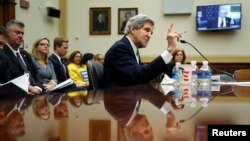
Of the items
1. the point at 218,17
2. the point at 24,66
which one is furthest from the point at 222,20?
the point at 24,66

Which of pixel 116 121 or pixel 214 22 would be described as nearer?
pixel 116 121

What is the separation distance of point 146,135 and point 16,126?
0.33 metres

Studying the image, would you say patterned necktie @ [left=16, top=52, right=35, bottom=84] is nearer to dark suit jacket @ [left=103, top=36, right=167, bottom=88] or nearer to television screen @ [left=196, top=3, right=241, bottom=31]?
dark suit jacket @ [left=103, top=36, right=167, bottom=88]

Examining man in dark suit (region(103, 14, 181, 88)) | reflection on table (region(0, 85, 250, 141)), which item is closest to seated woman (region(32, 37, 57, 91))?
man in dark suit (region(103, 14, 181, 88))

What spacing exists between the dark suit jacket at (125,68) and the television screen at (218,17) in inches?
217

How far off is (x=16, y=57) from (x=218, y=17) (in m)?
5.23

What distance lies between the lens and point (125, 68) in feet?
7.77

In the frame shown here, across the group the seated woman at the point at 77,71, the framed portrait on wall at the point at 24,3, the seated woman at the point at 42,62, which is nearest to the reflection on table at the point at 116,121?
the seated woman at the point at 42,62

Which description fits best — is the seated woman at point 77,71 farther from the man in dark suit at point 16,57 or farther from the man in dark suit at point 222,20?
the man in dark suit at point 222,20

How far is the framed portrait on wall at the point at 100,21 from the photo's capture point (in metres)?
8.34

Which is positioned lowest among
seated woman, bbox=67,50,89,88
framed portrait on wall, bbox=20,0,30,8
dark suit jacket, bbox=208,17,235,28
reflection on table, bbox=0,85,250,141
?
seated woman, bbox=67,50,89,88

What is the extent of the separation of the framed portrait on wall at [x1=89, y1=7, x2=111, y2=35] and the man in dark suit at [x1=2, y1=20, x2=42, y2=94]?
448 cm

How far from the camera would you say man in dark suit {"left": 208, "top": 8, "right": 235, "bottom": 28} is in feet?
24.8

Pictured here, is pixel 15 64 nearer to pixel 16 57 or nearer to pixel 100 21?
pixel 16 57
